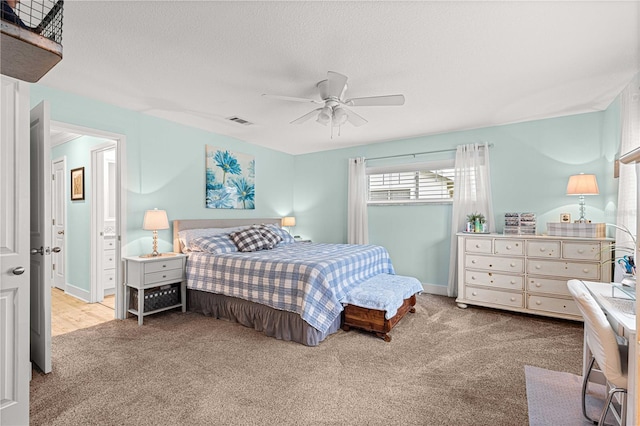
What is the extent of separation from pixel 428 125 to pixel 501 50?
6.35 ft

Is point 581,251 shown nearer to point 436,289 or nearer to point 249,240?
point 436,289

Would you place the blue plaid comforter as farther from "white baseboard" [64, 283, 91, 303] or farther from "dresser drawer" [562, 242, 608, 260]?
"dresser drawer" [562, 242, 608, 260]

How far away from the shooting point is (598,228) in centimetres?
332

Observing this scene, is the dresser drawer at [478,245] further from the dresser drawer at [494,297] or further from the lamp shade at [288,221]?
the lamp shade at [288,221]

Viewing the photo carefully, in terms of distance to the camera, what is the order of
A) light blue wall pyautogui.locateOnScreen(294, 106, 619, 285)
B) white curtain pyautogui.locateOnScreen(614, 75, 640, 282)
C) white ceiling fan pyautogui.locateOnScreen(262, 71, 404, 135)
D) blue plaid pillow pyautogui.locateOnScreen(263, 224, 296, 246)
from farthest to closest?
1. blue plaid pillow pyautogui.locateOnScreen(263, 224, 296, 246)
2. light blue wall pyautogui.locateOnScreen(294, 106, 619, 285)
3. white curtain pyautogui.locateOnScreen(614, 75, 640, 282)
4. white ceiling fan pyautogui.locateOnScreen(262, 71, 404, 135)

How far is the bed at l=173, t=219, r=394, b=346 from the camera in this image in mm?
Answer: 2869

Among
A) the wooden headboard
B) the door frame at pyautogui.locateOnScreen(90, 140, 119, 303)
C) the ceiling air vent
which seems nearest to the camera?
the ceiling air vent

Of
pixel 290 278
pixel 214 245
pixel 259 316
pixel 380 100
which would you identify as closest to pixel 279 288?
pixel 290 278

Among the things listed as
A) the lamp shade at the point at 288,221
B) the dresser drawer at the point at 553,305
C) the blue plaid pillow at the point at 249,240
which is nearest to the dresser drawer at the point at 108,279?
the blue plaid pillow at the point at 249,240

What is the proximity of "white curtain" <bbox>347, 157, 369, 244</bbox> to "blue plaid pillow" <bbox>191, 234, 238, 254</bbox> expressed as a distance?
7.22 ft

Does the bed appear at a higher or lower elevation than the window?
lower

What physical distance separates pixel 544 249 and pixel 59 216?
6854mm

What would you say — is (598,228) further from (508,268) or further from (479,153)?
(479,153)

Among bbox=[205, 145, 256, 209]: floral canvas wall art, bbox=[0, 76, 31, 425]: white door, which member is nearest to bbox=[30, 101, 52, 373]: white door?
bbox=[0, 76, 31, 425]: white door
